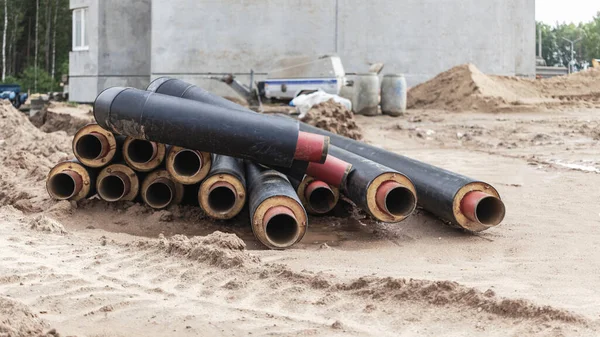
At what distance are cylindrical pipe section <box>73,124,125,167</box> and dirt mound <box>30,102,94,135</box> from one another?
33.1 feet

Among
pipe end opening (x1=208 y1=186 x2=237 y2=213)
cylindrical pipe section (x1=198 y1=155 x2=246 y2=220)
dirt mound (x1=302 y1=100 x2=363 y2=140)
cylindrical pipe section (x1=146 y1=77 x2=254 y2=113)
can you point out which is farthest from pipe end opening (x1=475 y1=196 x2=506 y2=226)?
dirt mound (x1=302 y1=100 x2=363 y2=140)

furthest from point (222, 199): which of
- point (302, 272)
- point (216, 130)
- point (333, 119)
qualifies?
point (333, 119)

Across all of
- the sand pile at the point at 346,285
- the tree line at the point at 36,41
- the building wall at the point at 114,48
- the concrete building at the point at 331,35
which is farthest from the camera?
the tree line at the point at 36,41

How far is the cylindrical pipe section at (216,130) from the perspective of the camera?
21.3 feet

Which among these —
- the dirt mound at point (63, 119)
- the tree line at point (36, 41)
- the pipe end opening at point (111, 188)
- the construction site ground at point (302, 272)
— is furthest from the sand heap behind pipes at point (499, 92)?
the tree line at point (36, 41)

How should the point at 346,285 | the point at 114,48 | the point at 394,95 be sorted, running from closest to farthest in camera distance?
1. the point at 346,285
2. the point at 394,95
3. the point at 114,48

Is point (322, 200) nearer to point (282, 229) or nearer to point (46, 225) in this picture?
point (282, 229)

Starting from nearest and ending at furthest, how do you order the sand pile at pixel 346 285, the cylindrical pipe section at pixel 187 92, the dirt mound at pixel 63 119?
the sand pile at pixel 346 285, the cylindrical pipe section at pixel 187 92, the dirt mound at pixel 63 119

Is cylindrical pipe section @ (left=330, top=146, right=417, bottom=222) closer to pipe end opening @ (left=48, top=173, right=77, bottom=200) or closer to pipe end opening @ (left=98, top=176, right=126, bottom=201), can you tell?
pipe end opening @ (left=98, top=176, right=126, bottom=201)

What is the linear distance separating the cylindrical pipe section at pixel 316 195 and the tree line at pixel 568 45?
65.1 m

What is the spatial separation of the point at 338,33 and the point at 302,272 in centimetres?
2021

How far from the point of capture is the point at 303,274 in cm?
496

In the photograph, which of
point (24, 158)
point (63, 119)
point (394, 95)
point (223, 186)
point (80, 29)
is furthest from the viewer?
point (80, 29)

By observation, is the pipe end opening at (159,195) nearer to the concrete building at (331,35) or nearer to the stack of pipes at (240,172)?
the stack of pipes at (240,172)
